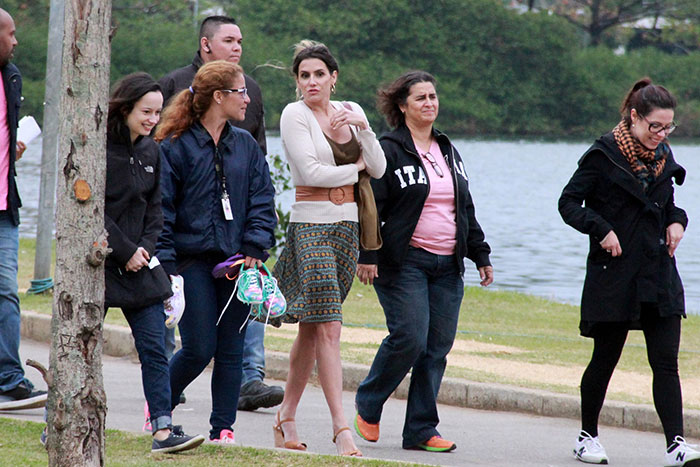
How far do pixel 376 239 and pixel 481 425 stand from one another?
1705 mm

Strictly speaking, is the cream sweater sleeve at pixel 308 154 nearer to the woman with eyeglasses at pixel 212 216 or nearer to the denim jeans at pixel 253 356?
the woman with eyeglasses at pixel 212 216

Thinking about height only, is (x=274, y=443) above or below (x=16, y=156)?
below

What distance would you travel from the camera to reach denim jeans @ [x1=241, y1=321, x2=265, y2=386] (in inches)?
291

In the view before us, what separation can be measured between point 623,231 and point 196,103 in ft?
7.12

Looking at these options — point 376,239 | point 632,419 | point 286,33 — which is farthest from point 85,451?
point 286,33

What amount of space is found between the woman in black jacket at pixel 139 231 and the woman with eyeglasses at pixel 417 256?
44.0 inches

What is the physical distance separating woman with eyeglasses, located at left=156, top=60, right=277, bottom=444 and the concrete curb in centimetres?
231

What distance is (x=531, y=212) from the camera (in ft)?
125

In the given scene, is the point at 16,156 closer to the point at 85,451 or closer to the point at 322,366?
the point at 322,366

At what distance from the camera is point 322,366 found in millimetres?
5984

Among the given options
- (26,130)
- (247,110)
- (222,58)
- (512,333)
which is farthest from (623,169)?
(512,333)

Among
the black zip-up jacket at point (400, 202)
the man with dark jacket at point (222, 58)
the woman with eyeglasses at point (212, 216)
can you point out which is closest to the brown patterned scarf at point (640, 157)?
the black zip-up jacket at point (400, 202)

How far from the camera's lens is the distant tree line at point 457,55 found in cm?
A: 6297

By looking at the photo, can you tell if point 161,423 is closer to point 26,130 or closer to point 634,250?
point 26,130
